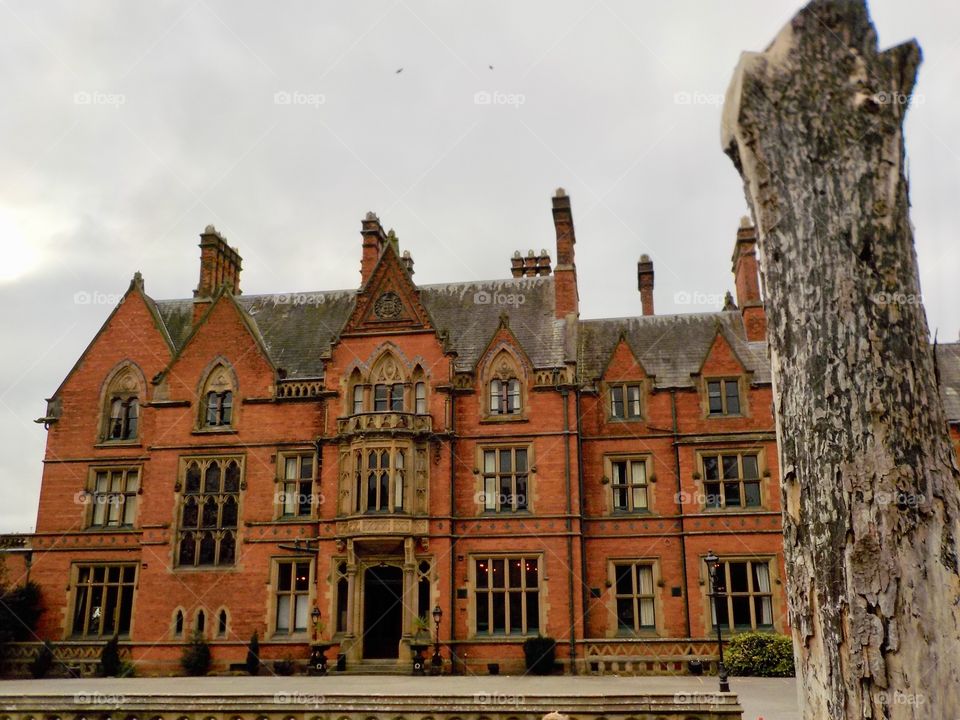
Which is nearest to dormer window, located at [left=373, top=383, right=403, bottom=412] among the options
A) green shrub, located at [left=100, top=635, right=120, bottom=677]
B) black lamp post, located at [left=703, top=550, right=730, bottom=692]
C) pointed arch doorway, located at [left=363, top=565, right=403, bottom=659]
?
pointed arch doorway, located at [left=363, top=565, right=403, bottom=659]

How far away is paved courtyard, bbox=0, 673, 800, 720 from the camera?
17.5 m

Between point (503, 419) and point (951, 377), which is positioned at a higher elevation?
point (951, 377)

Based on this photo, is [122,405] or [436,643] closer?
[436,643]

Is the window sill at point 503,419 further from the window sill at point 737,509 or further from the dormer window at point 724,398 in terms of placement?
the window sill at point 737,509

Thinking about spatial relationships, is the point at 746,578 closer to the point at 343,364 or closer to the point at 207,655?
the point at 343,364

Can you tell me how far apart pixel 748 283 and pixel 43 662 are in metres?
27.5

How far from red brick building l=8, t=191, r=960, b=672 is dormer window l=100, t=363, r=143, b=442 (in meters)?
0.08

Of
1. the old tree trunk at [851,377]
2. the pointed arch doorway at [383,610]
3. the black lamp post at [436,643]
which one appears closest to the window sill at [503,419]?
the pointed arch doorway at [383,610]

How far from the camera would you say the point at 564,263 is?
99.9ft

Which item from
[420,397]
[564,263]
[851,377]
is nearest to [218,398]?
[420,397]

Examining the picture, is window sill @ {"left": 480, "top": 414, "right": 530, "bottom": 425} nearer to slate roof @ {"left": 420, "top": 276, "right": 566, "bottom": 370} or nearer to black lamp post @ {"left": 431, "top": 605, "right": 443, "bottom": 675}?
slate roof @ {"left": 420, "top": 276, "right": 566, "bottom": 370}

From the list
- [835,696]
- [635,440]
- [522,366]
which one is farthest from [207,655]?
[835,696]

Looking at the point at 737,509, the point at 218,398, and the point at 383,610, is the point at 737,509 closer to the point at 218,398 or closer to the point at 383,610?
the point at 383,610

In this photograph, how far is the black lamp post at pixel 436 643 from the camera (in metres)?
24.6
